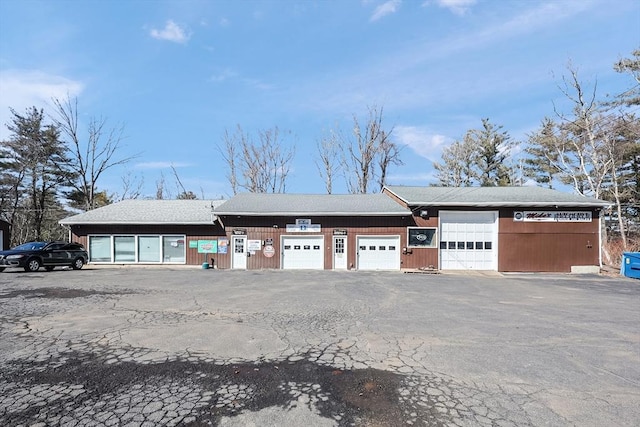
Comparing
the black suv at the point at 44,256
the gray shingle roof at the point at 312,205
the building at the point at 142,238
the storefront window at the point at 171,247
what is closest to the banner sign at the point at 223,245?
the building at the point at 142,238

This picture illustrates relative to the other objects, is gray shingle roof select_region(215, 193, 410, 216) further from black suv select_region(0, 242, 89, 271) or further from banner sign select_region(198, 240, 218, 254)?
black suv select_region(0, 242, 89, 271)

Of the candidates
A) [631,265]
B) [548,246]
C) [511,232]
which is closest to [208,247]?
[511,232]

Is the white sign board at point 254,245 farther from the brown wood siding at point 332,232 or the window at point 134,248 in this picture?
the window at point 134,248

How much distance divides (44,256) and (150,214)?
249 inches

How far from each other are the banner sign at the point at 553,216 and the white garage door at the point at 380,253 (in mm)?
6966

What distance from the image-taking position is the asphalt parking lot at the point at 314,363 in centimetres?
350

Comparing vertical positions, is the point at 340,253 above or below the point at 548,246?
below

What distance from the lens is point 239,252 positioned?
22.0m

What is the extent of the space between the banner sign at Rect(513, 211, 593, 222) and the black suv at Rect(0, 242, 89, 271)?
24174 mm

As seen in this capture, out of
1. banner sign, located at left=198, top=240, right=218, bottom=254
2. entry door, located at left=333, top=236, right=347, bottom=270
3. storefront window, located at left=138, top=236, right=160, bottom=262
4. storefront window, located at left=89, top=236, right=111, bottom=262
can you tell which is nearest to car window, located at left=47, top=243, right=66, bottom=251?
storefront window, located at left=89, top=236, right=111, bottom=262

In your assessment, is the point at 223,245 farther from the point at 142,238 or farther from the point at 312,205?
the point at 312,205

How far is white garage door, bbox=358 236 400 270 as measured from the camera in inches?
840

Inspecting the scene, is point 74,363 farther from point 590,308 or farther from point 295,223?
point 295,223

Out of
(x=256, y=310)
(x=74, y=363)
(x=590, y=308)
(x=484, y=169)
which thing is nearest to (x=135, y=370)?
(x=74, y=363)
